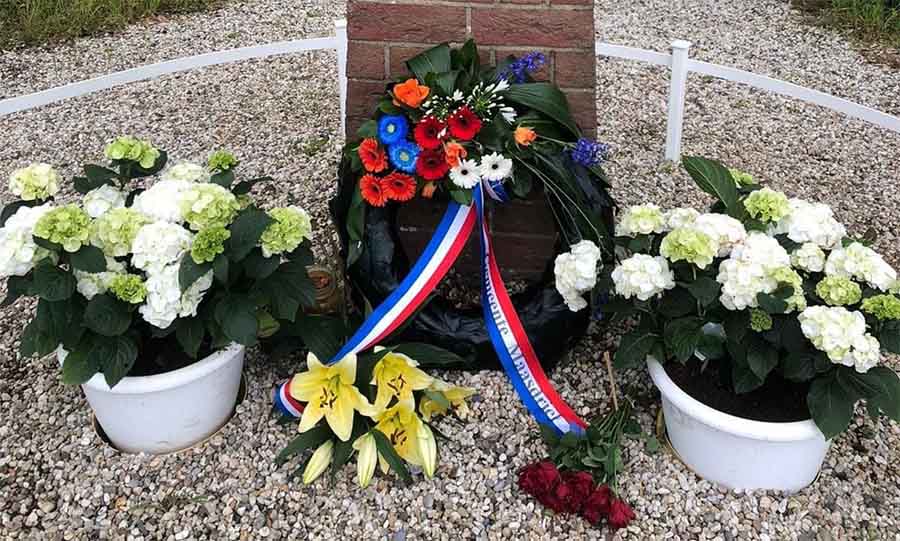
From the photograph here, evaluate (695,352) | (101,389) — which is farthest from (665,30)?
(101,389)

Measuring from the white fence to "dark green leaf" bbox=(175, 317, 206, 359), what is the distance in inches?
49.6

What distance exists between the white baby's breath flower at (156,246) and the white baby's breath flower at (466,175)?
0.72 metres

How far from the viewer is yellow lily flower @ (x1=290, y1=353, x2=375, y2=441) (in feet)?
6.77

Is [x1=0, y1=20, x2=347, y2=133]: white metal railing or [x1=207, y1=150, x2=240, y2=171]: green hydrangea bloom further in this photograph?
[x1=0, y1=20, x2=347, y2=133]: white metal railing

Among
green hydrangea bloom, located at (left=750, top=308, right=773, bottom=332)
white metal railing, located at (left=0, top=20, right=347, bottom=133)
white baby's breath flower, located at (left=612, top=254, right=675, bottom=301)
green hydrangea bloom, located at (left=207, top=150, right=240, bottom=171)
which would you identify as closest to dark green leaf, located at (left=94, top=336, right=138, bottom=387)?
green hydrangea bloom, located at (left=207, top=150, right=240, bottom=171)

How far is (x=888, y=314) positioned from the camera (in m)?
1.78

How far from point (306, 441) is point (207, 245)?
0.58 metres

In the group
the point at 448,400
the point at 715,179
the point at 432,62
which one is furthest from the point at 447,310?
the point at 715,179

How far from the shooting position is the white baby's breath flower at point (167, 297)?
1.89 m

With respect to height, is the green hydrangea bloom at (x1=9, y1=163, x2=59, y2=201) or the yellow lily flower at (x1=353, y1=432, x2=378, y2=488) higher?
the green hydrangea bloom at (x1=9, y1=163, x2=59, y2=201)

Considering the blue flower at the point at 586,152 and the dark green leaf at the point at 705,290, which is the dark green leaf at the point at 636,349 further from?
the blue flower at the point at 586,152

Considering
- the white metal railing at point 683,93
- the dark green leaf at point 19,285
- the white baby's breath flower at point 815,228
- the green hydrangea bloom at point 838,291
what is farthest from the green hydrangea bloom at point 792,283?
the white metal railing at point 683,93

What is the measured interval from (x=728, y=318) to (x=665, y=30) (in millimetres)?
3766

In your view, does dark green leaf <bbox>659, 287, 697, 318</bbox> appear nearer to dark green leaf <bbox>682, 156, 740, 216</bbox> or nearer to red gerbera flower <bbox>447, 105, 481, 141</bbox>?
dark green leaf <bbox>682, 156, 740, 216</bbox>
